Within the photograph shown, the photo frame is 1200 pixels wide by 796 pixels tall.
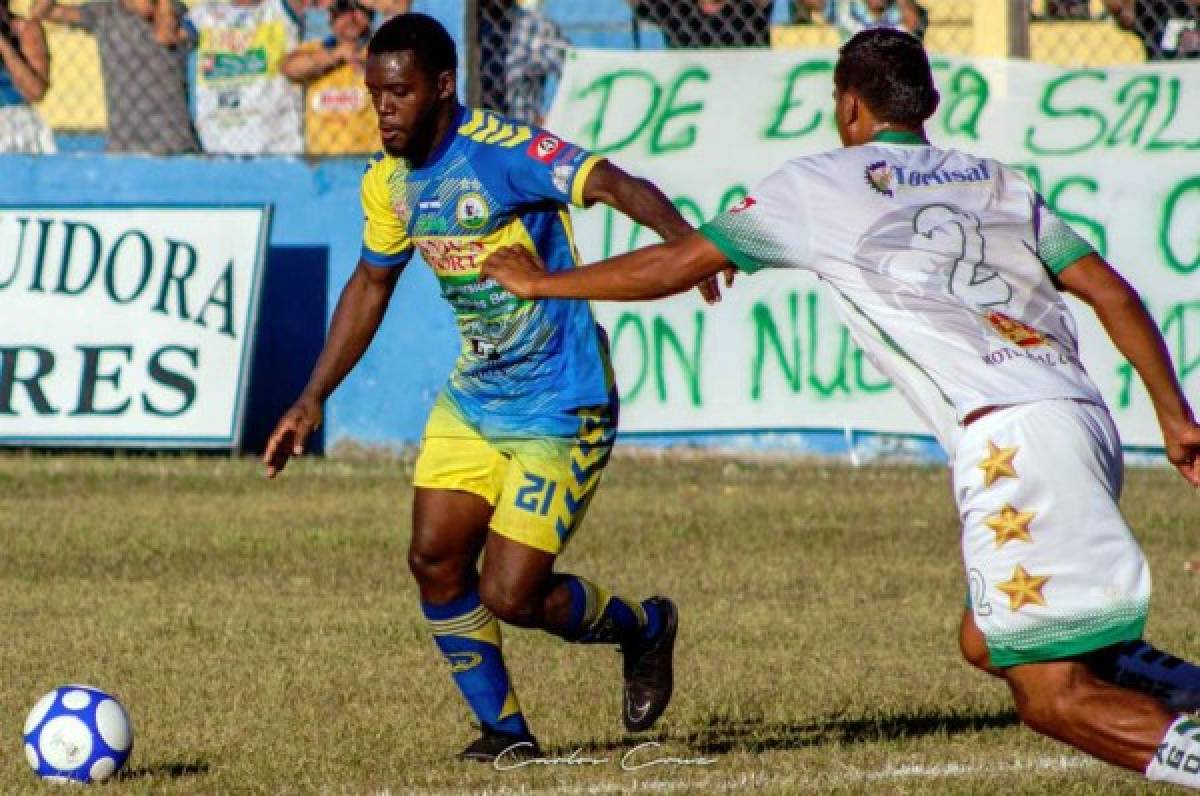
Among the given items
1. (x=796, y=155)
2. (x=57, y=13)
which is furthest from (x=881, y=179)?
(x=57, y=13)

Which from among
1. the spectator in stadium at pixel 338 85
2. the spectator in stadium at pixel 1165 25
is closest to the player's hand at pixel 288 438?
the spectator in stadium at pixel 338 85

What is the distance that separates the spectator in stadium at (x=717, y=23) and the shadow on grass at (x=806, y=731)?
28.2 ft

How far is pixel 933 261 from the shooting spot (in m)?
5.60

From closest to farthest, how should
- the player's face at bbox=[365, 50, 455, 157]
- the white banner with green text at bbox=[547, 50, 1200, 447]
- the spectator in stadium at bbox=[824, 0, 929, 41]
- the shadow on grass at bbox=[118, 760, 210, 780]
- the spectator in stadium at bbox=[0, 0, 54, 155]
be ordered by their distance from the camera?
the shadow on grass at bbox=[118, 760, 210, 780] → the player's face at bbox=[365, 50, 455, 157] → the white banner with green text at bbox=[547, 50, 1200, 447] → the spectator in stadium at bbox=[824, 0, 929, 41] → the spectator in stadium at bbox=[0, 0, 54, 155]

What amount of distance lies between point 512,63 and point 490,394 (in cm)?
878

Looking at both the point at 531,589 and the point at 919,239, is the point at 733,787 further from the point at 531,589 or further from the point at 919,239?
the point at 919,239

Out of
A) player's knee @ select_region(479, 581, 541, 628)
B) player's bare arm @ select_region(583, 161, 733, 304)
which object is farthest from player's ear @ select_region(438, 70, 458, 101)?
player's knee @ select_region(479, 581, 541, 628)

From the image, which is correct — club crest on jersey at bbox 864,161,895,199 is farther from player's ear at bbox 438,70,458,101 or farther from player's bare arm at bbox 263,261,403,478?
player's bare arm at bbox 263,261,403,478

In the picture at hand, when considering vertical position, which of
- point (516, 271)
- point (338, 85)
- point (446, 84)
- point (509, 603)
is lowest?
point (338, 85)

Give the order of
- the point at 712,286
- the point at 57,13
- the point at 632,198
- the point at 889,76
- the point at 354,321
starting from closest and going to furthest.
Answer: the point at 889,76 → the point at 712,286 → the point at 632,198 → the point at 354,321 → the point at 57,13

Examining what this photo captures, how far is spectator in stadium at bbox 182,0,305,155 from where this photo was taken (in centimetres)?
1650

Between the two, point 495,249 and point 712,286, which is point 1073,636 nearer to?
point 712,286

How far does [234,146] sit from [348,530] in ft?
16.1

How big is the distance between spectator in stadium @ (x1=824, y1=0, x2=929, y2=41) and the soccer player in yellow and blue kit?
331 inches
